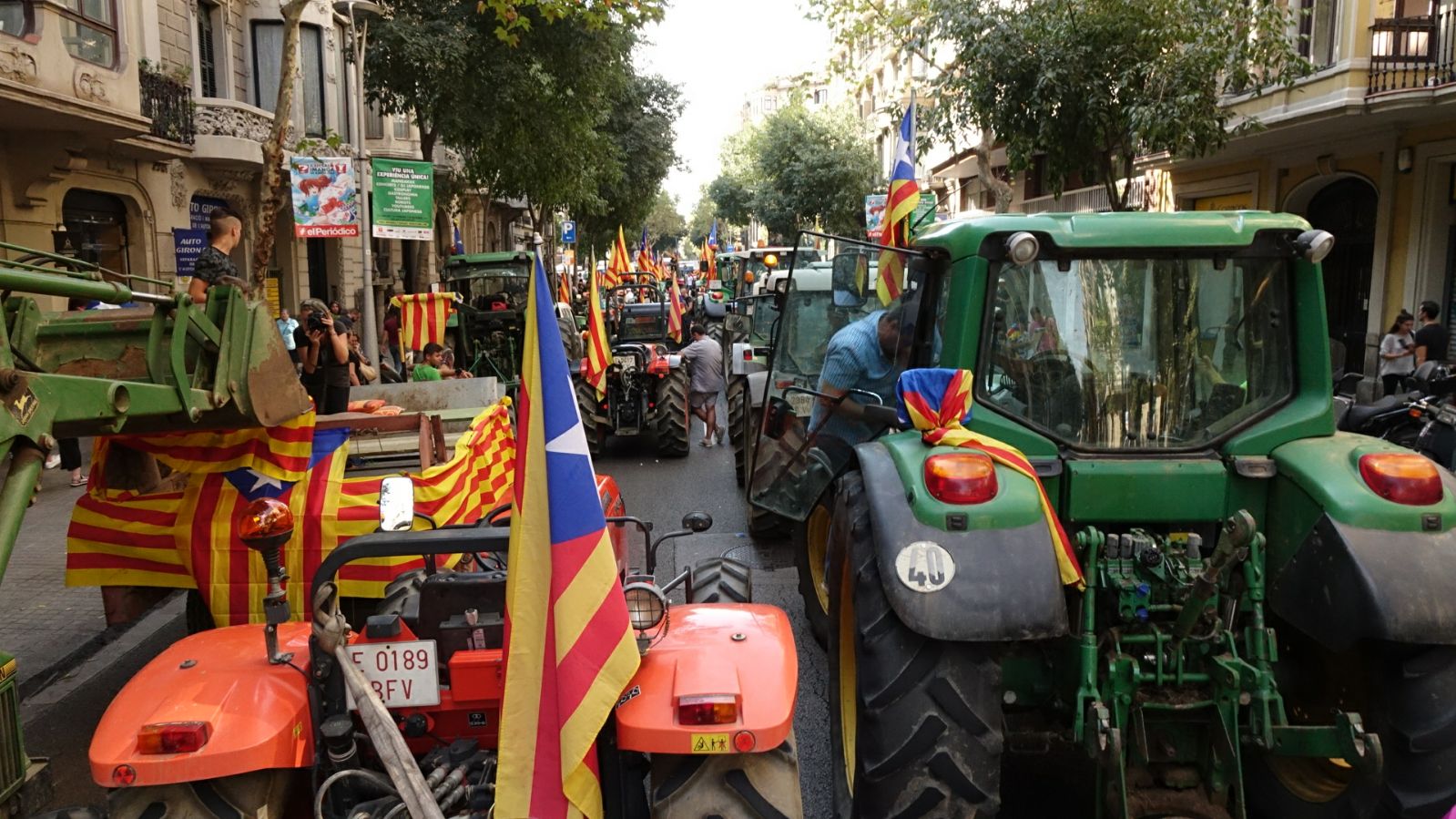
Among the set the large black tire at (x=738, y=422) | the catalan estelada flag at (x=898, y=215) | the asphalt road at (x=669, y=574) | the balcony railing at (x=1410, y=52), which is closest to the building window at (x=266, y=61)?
the asphalt road at (x=669, y=574)

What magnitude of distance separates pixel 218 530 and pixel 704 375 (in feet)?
26.6

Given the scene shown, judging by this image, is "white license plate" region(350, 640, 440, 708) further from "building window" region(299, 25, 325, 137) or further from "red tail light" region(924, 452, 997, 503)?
"building window" region(299, 25, 325, 137)

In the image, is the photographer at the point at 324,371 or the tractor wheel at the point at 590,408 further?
the tractor wheel at the point at 590,408

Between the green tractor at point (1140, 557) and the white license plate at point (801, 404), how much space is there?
1499 mm

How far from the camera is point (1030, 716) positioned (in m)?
3.80

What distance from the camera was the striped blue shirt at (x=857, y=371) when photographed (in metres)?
4.98

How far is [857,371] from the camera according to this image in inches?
201

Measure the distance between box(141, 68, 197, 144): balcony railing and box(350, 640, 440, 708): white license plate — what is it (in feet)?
47.2

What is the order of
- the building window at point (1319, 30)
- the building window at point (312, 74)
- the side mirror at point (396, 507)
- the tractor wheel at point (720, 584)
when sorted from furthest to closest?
the building window at point (312, 74)
the building window at point (1319, 30)
the tractor wheel at point (720, 584)
the side mirror at point (396, 507)

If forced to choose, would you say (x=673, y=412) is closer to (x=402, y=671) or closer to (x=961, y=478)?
(x=961, y=478)

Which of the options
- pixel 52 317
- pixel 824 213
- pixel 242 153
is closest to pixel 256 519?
pixel 52 317

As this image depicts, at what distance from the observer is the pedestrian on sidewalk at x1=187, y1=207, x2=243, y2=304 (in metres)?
4.79

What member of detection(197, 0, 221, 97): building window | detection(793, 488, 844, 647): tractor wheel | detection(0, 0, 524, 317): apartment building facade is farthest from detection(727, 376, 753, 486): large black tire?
detection(197, 0, 221, 97): building window

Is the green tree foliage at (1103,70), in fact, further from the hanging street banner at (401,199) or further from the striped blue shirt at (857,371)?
the striped blue shirt at (857,371)
